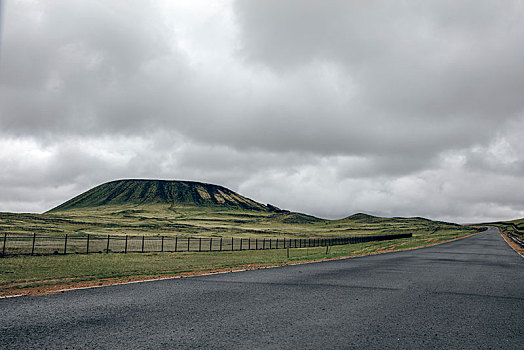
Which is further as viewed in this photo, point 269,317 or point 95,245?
point 95,245

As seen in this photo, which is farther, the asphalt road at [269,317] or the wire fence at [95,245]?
the wire fence at [95,245]

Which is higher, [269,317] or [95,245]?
[269,317]

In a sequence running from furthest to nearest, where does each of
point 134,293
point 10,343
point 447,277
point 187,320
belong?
point 447,277, point 134,293, point 187,320, point 10,343

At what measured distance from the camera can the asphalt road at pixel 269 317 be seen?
7.55m

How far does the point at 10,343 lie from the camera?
716cm

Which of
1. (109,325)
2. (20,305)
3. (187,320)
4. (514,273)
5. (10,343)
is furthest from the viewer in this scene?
(514,273)

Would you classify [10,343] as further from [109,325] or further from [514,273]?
[514,273]

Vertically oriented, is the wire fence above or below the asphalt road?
below

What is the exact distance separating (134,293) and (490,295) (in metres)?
12.9

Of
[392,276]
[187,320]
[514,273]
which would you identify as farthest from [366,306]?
[514,273]

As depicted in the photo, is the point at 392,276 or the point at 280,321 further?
the point at 392,276

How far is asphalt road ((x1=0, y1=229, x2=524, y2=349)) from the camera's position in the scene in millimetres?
7555

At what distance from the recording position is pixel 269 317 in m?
9.65

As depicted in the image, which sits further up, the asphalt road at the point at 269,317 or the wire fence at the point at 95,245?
the asphalt road at the point at 269,317
